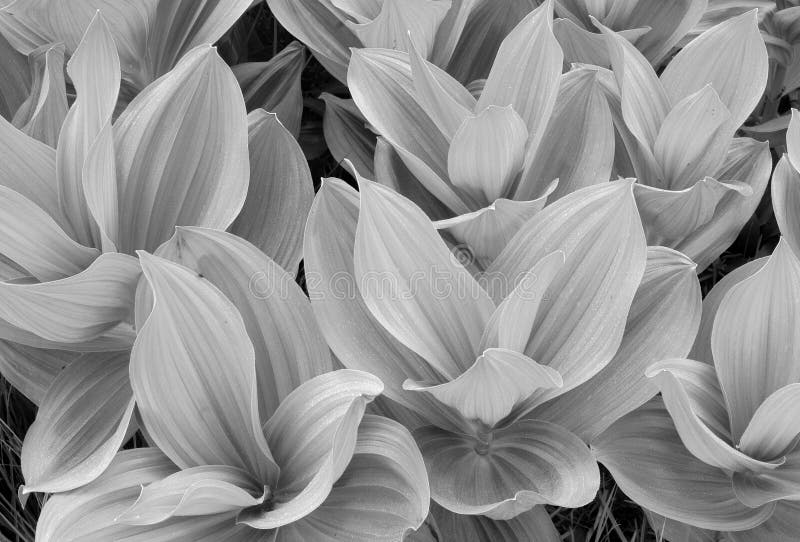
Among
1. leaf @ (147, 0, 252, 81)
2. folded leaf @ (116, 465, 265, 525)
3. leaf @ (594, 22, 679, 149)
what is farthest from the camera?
leaf @ (147, 0, 252, 81)

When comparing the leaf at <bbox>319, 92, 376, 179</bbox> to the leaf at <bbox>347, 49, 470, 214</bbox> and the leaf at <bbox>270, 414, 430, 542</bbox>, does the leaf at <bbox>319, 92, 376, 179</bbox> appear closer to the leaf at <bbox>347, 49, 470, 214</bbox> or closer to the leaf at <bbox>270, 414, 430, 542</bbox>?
the leaf at <bbox>347, 49, 470, 214</bbox>

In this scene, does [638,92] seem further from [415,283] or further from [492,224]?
[415,283]

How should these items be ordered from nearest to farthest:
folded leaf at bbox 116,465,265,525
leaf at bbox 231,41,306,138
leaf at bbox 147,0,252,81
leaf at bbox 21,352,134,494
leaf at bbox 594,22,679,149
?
folded leaf at bbox 116,465,265,525 → leaf at bbox 21,352,134,494 → leaf at bbox 594,22,679,149 → leaf at bbox 147,0,252,81 → leaf at bbox 231,41,306,138

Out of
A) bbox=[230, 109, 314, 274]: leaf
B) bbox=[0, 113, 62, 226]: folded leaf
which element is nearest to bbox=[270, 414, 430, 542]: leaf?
bbox=[230, 109, 314, 274]: leaf

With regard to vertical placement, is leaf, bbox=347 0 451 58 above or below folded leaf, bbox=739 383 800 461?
above

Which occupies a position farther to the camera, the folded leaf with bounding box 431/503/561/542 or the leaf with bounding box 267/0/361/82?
the leaf with bounding box 267/0/361/82

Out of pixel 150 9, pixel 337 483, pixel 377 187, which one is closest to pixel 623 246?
pixel 377 187
